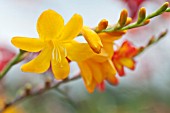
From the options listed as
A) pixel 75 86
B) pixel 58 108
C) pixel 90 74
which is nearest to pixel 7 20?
pixel 75 86

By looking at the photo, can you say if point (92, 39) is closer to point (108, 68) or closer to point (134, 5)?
point (108, 68)

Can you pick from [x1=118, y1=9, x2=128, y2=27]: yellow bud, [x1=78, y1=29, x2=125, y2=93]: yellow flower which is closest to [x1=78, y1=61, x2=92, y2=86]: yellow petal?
[x1=78, y1=29, x2=125, y2=93]: yellow flower

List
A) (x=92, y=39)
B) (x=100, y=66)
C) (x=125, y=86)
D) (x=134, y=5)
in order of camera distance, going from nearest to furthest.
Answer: (x=92, y=39)
(x=100, y=66)
(x=134, y=5)
(x=125, y=86)

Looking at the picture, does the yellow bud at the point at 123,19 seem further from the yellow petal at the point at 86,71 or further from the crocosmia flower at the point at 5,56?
the crocosmia flower at the point at 5,56

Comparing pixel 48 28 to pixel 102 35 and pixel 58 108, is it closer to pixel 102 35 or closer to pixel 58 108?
pixel 102 35

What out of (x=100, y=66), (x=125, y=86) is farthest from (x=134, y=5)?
(x=100, y=66)

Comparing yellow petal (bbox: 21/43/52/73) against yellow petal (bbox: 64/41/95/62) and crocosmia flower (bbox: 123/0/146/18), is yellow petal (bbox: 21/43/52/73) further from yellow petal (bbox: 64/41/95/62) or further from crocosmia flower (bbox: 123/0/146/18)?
crocosmia flower (bbox: 123/0/146/18)

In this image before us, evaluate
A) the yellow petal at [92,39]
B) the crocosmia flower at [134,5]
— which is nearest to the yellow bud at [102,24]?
the yellow petal at [92,39]
